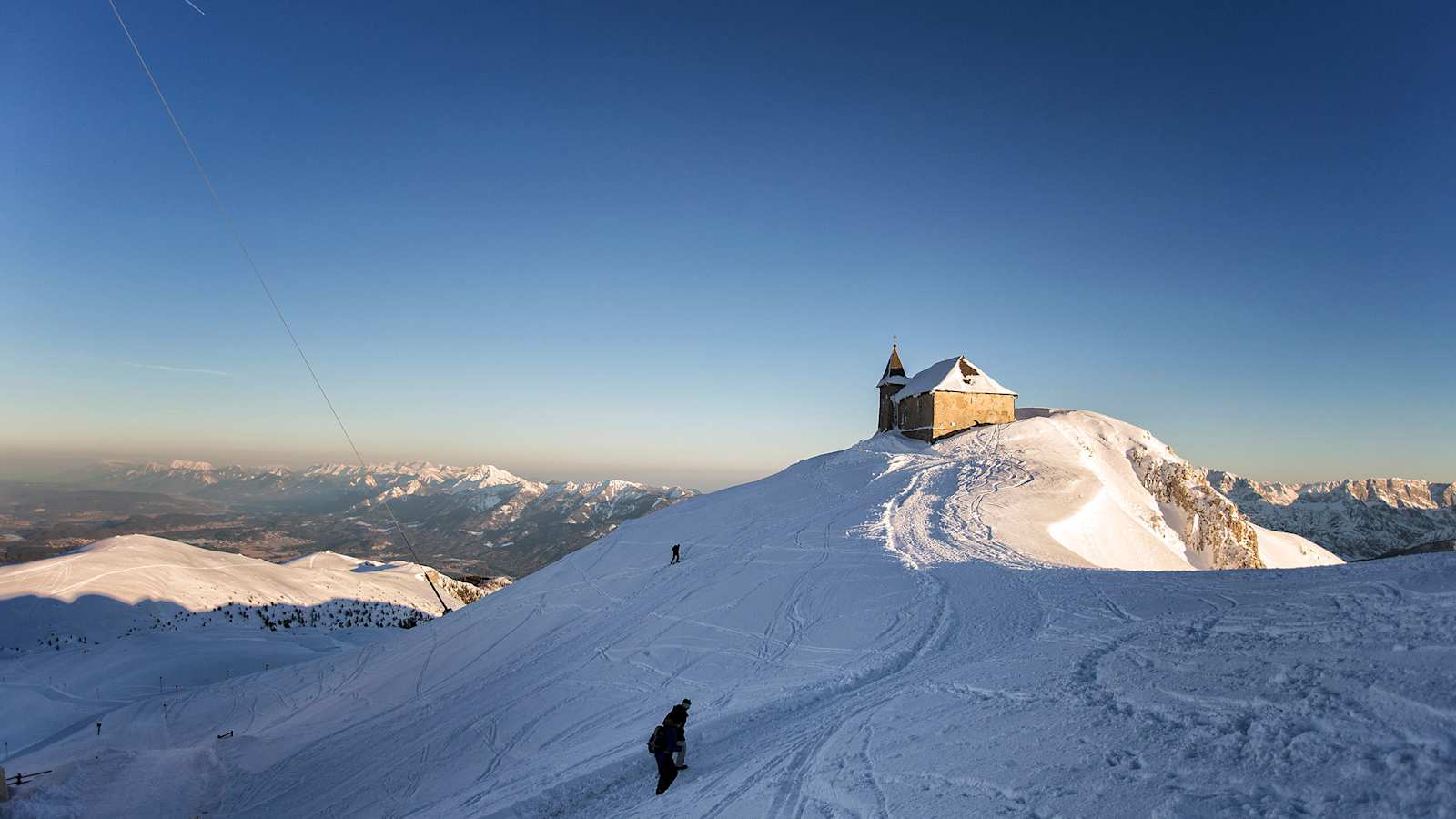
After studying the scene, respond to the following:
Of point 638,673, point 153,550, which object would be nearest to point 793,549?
point 638,673

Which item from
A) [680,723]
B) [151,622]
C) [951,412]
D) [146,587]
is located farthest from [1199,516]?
[146,587]

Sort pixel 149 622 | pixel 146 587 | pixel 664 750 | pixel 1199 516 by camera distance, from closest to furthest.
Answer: pixel 664 750 < pixel 149 622 < pixel 1199 516 < pixel 146 587

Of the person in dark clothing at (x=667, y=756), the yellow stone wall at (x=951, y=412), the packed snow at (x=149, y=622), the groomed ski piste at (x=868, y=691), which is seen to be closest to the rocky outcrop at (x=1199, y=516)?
the groomed ski piste at (x=868, y=691)

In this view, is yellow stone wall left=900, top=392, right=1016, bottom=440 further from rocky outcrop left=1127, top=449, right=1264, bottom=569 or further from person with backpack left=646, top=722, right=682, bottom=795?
person with backpack left=646, top=722, right=682, bottom=795

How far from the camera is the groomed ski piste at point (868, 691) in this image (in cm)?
578

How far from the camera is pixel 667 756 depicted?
9133mm

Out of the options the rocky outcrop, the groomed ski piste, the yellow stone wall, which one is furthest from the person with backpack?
the yellow stone wall

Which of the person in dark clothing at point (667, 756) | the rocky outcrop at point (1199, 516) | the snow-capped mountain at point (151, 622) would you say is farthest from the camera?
the rocky outcrop at point (1199, 516)

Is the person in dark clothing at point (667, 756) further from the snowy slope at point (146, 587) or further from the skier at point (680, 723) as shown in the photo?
the snowy slope at point (146, 587)

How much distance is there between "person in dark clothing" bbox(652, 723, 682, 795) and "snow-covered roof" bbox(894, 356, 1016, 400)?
44.7m

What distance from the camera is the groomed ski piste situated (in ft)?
19.0

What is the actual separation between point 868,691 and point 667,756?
12.2ft

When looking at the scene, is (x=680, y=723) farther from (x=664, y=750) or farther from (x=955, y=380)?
(x=955, y=380)

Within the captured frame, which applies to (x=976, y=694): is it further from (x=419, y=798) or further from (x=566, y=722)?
(x=419, y=798)
